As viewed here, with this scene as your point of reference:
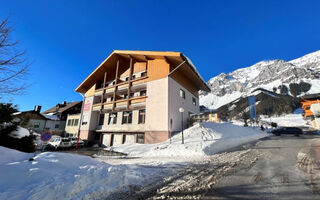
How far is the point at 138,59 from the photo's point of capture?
20.7 m

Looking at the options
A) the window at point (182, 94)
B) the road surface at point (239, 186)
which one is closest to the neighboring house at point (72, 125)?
the window at point (182, 94)

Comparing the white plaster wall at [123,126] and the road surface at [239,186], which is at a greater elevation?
the white plaster wall at [123,126]

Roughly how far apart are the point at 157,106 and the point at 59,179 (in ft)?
41.9

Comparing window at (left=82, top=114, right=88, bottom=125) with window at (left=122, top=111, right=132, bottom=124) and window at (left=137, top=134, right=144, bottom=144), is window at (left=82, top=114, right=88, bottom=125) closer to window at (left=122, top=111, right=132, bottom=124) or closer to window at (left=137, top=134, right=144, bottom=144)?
window at (left=122, top=111, right=132, bottom=124)

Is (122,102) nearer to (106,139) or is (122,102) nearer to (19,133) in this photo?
(106,139)

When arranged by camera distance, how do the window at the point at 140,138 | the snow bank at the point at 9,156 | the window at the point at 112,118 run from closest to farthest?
the snow bank at the point at 9,156, the window at the point at 140,138, the window at the point at 112,118

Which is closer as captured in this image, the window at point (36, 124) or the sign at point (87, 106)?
the sign at point (87, 106)

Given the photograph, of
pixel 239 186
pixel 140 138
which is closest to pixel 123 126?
pixel 140 138

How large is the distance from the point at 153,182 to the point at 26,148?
9.45 meters

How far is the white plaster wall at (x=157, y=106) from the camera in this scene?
15520mm

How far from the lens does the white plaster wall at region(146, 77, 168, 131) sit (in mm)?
15520

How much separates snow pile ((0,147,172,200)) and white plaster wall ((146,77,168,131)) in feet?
32.9

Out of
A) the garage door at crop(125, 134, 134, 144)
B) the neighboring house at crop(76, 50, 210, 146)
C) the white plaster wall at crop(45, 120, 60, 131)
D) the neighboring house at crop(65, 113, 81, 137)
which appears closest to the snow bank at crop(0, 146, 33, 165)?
the neighboring house at crop(76, 50, 210, 146)

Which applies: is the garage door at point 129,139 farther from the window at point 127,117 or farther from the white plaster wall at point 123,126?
the window at point 127,117
